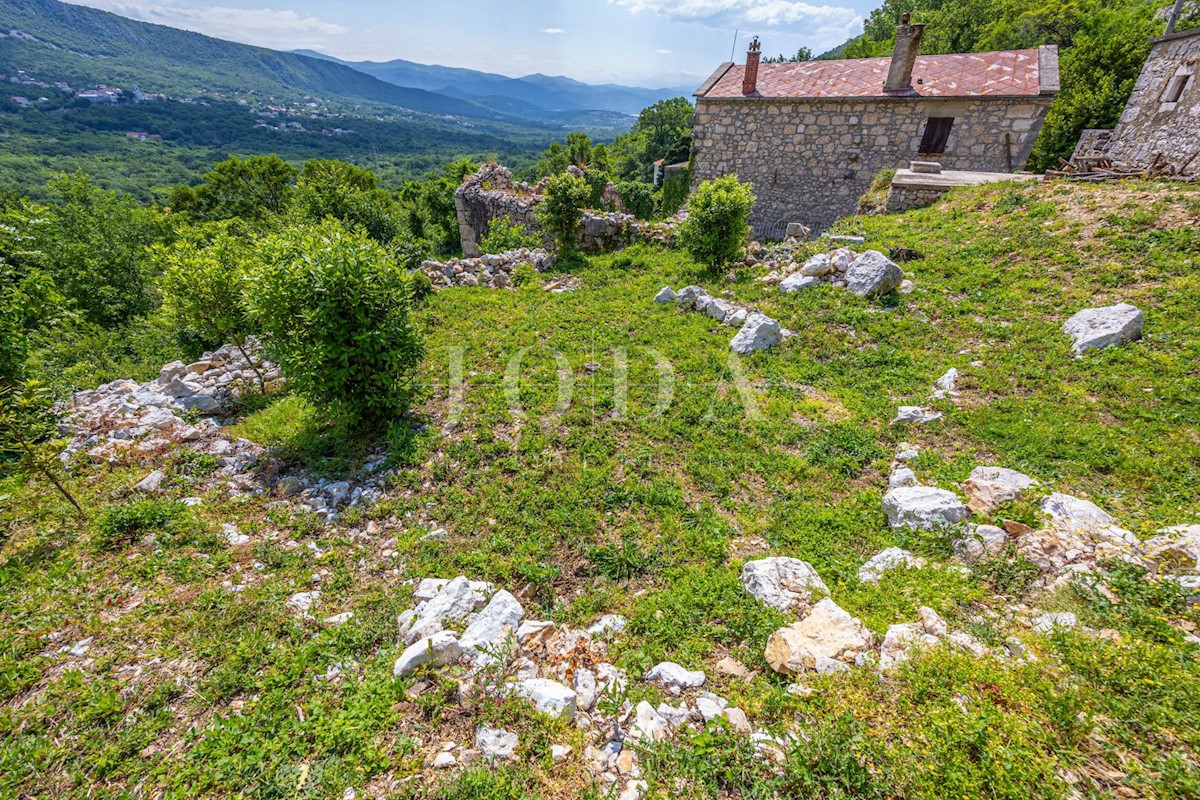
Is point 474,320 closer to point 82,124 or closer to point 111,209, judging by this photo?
point 111,209

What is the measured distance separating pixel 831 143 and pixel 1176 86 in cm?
991

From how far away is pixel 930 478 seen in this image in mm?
5723

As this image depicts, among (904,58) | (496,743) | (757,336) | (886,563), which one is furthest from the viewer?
(904,58)

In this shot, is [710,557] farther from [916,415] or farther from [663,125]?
[663,125]

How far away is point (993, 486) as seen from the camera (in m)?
5.15

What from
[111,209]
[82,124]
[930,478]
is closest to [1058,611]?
[930,478]

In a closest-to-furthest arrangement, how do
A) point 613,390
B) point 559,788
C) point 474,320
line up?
point 559,788
point 613,390
point 474,320

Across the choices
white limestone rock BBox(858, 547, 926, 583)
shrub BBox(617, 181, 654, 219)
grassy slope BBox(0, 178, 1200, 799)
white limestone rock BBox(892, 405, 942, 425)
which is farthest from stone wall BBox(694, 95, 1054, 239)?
shrub BBox(617, 181, 654, 219)

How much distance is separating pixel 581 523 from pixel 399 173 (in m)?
131

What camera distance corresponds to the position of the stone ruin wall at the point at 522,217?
15.5m

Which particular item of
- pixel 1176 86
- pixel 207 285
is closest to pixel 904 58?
pixel 1176 86

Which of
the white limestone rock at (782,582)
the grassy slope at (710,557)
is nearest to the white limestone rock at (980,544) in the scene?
the grassy slope at (710,557)

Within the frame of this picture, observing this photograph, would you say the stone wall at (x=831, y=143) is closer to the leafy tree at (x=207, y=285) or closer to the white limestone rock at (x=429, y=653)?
the leafy tree at (x=207, y=285)

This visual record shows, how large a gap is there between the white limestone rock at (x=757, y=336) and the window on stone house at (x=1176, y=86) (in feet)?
57.3
